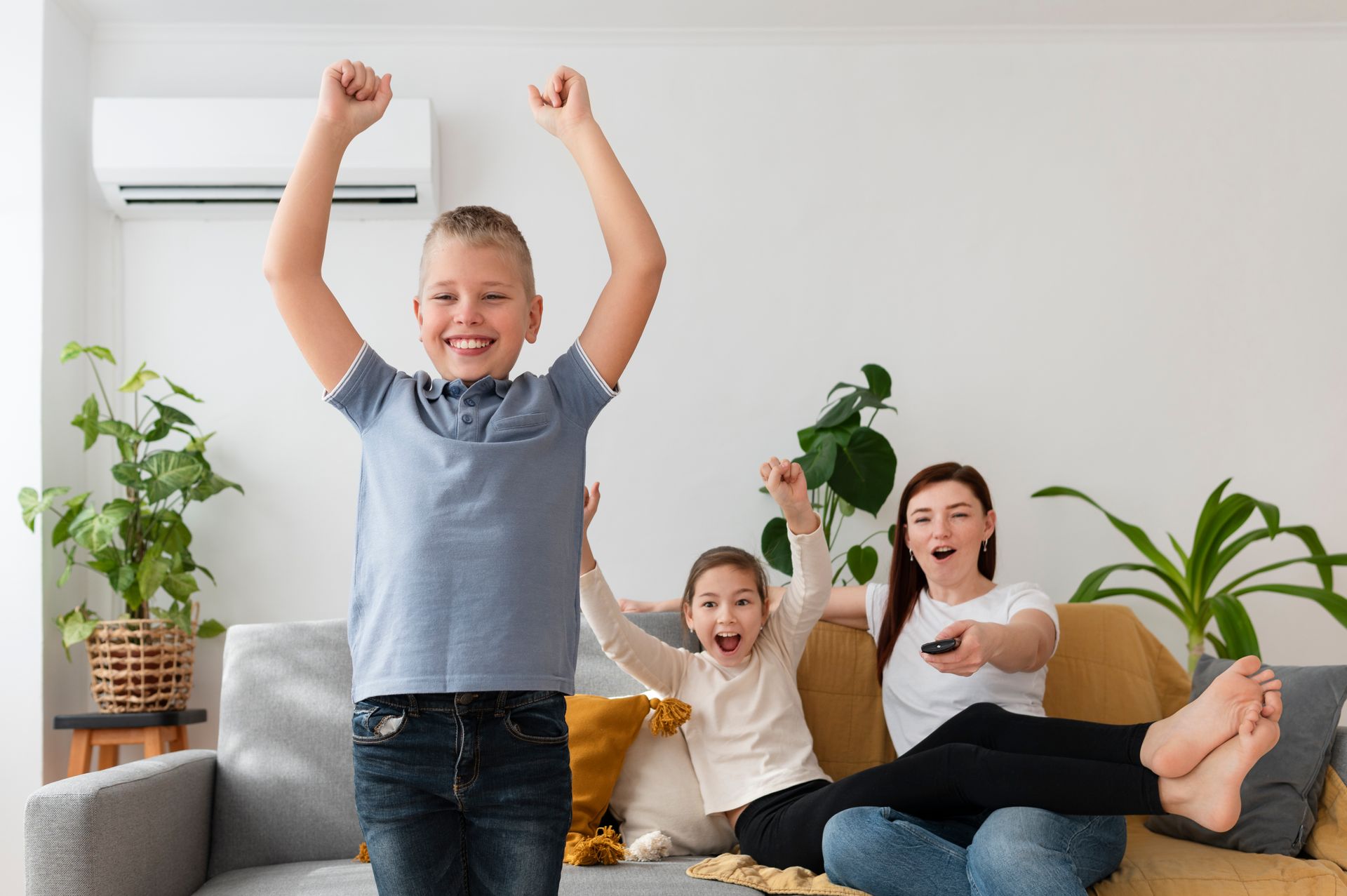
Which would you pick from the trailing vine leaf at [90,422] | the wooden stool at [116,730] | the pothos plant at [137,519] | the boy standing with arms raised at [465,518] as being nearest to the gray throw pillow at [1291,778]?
the boy standing with arms raised at [465,518]

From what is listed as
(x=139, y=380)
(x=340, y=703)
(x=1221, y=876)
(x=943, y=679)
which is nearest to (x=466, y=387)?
(x=340, y=703)

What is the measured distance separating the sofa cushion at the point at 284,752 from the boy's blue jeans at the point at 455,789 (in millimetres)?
1078

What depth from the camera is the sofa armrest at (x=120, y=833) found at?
1.67 meters

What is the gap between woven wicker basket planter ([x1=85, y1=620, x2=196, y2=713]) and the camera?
103 inches

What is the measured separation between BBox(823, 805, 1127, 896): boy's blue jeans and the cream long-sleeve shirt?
27 cm

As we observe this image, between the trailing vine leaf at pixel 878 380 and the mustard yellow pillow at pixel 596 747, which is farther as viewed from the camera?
the trailing vine leaf at pixel 878 380

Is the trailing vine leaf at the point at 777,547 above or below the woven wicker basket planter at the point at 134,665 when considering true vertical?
above

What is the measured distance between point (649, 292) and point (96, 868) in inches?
50.9

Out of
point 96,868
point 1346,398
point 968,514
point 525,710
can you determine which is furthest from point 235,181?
point 1346,398

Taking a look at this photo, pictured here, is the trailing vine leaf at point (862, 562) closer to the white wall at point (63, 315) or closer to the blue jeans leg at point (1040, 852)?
the blue jeans leg at point (1040, 852)

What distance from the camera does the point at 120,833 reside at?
174 cm

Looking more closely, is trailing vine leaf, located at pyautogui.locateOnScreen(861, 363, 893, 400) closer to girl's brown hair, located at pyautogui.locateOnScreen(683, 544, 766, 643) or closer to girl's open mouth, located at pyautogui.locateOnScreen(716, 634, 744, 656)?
girl's brown hair, located at pyautogui.locateOnScreen(683, 544, 766, 643)

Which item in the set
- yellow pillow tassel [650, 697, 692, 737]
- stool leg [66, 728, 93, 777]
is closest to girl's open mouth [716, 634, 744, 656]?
yellow pillow tassel [650, 697, 692, 737]

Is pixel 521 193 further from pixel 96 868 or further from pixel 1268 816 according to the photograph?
pixel 1268 816
